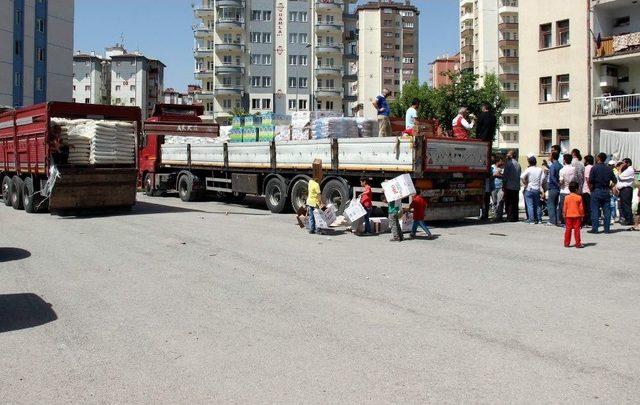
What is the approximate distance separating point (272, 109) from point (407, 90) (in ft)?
105

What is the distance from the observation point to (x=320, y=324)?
6.26 metres

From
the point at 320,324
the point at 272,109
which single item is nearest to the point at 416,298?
the point at 320,324

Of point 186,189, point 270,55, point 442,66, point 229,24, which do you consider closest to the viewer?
point 186,189

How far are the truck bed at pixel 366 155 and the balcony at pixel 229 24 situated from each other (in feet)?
257

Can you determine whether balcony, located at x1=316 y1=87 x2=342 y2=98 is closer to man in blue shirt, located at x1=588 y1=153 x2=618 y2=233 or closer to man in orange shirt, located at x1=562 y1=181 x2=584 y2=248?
man in blue shirt, located at x1=588 y1=153 x2=618 y2=233

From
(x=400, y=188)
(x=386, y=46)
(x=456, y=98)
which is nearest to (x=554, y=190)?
(x=400, y=188)

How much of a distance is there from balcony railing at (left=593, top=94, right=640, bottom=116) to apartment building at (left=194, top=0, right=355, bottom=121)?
6385cm

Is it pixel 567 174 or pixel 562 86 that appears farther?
pixel 562 86

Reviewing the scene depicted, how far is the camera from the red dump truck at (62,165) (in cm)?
1630

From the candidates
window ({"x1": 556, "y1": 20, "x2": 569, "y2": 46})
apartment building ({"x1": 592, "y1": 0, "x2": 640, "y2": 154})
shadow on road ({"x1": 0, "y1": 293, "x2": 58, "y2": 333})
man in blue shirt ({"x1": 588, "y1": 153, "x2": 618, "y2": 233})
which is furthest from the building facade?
shadow on road ({"x1": 0, "y1": 293, "x2": 58, "y2": 333})

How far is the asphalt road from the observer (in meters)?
4.57

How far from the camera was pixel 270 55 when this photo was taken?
95562mm

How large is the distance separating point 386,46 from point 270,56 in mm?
36972

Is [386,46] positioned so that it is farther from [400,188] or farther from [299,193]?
[400,188]
